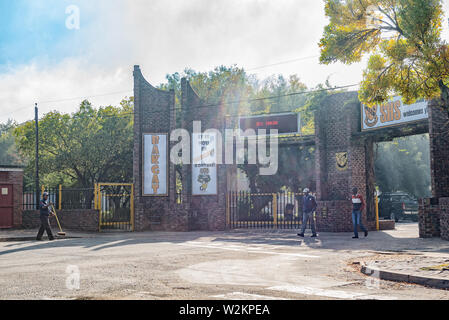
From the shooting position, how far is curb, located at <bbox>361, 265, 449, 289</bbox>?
7.84 m

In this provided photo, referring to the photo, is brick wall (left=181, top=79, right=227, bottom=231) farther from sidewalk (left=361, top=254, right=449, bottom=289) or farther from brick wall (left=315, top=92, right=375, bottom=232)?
sidewalk (left=361, top=254, right=449, bottom=289)

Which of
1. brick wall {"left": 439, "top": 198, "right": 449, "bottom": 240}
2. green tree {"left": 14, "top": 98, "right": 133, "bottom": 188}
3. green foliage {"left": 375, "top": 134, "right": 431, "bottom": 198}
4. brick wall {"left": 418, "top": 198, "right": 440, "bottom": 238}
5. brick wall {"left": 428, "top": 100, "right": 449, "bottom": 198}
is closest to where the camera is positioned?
brick wall {"left": 439, "top": 198, "right": 449, "bottom": 240}

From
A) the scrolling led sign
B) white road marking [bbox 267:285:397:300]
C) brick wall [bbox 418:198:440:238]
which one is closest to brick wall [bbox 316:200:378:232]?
brick wall [bbox 418:198:440:238]

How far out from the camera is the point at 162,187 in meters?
24.0

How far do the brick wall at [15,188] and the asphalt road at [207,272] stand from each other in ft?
35.9

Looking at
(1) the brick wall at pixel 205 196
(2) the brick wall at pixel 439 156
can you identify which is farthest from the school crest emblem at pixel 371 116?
(1) the brick wall at pixel 205 196

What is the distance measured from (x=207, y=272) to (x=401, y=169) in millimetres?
38906

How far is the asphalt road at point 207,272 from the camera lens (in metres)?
7.14

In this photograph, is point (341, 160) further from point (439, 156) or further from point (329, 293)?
point (329, 293)

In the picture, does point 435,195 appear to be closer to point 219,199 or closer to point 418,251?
point 418,251

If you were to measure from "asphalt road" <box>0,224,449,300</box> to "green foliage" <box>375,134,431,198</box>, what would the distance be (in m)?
26.9

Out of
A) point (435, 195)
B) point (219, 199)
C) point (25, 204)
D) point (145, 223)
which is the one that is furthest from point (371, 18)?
point (25, 204)

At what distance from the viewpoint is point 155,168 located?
24.1 metres

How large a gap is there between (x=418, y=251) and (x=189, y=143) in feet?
44.6
